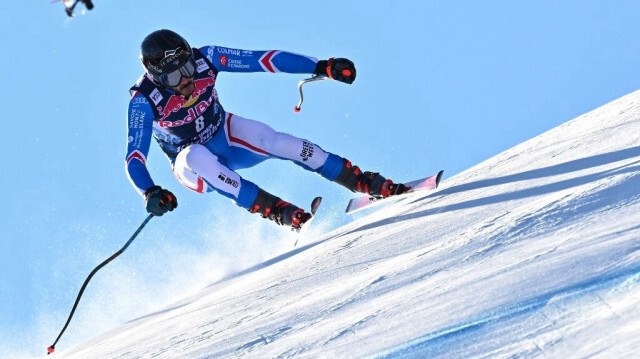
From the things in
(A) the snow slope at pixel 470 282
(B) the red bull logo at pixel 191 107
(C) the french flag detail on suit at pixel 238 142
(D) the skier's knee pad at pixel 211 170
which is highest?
(B) the red bull logo at pixel 191 107

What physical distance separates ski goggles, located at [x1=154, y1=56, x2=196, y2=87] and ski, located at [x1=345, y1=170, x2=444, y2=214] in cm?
172

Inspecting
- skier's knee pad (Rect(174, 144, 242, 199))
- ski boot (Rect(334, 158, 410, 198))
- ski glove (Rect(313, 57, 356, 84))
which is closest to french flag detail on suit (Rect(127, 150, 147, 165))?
skier's knee pad (Rect(174, 144, 242, 199))

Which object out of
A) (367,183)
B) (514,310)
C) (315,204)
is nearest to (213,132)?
(315,204)

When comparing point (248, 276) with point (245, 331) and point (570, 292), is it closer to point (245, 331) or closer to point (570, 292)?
point (245, 331)

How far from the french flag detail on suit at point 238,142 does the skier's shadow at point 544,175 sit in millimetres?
1182

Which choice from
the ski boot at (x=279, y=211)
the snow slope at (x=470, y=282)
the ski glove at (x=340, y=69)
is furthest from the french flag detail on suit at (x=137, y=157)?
the ski glove at (x=340, y=69)

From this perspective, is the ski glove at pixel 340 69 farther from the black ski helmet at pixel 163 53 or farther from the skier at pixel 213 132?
the black ski helmet at pixel 163 53

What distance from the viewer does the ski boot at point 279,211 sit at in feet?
19.5

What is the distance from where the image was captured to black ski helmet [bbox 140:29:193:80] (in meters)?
5.82

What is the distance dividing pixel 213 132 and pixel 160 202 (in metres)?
1.19

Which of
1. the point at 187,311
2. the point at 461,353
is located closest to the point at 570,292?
the point at 461,353

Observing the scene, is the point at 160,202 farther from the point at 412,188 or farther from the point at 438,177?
the point at 438,177

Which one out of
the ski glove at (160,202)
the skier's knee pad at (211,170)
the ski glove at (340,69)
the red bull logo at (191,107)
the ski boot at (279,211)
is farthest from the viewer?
the ski glove at (340,69)

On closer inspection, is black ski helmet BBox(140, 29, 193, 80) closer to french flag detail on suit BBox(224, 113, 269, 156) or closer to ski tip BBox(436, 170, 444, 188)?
french flag detail on suit BBox(224, 113, 269, 156)
